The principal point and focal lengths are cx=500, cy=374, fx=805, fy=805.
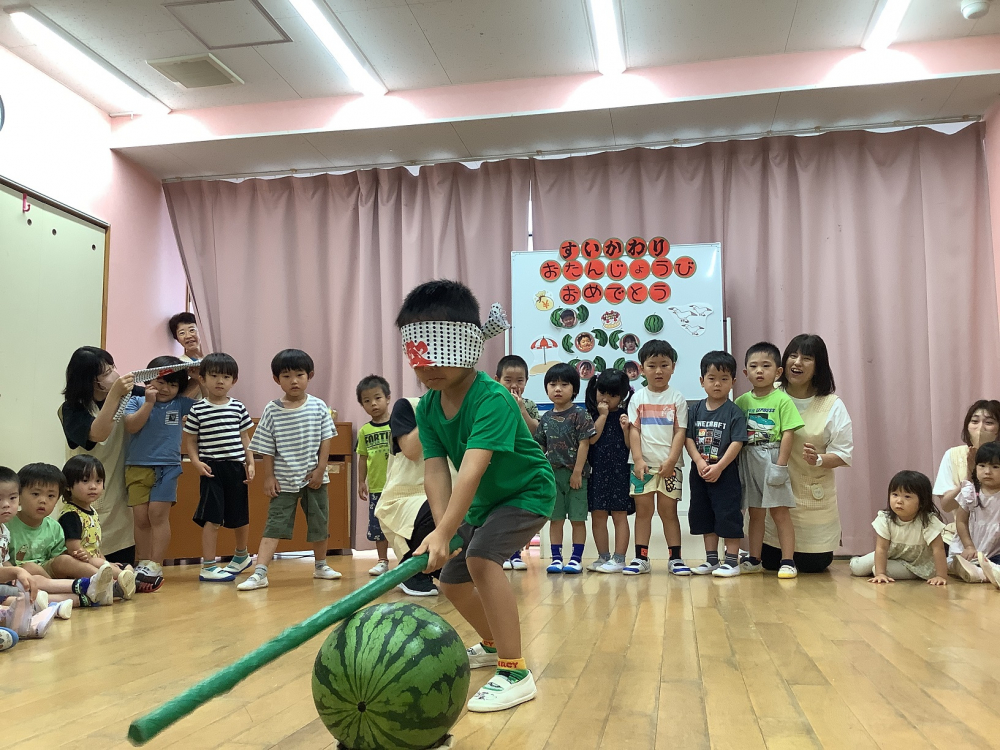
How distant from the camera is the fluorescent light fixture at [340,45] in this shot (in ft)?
13.5

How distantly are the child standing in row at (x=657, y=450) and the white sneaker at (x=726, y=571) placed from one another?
0.17 meters

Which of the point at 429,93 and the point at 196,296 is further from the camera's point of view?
the point at 196,296

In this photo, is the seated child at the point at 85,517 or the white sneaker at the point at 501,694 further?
the seated child at the point at 85,517

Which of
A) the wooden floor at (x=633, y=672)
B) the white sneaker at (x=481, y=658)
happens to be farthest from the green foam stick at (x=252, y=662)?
the white sneaker at (x=481, y=658)

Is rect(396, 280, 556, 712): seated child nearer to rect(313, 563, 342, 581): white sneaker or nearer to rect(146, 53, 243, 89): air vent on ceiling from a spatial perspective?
rect(313, 563, 342, 581): white sneaker

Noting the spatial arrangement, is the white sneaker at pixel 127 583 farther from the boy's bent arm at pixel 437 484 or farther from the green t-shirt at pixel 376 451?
the boy's bent arm at pixel 437 484

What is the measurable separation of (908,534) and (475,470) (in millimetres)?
3027

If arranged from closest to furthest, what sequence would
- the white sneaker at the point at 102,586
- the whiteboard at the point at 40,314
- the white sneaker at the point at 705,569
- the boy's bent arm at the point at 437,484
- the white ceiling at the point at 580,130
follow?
1. the boy's bent arm at the point at 437,484
2. the white sneaker at the point at 102,586
3. the white sneaker at the point at 705,569
4. the whiteboard at the point at 40,314
5. the white ceiling at the point at 580,130

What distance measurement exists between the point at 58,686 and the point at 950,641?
2558mm

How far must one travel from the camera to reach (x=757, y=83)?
4621 millimetres

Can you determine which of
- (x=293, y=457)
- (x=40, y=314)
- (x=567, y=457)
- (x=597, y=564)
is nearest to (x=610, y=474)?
(x=567, y=457)

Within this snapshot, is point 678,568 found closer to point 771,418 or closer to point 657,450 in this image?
point 657,450

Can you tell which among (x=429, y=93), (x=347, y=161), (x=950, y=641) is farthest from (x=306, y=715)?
(x=347, y=161)

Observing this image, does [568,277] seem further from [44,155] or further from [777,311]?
[44,155]
